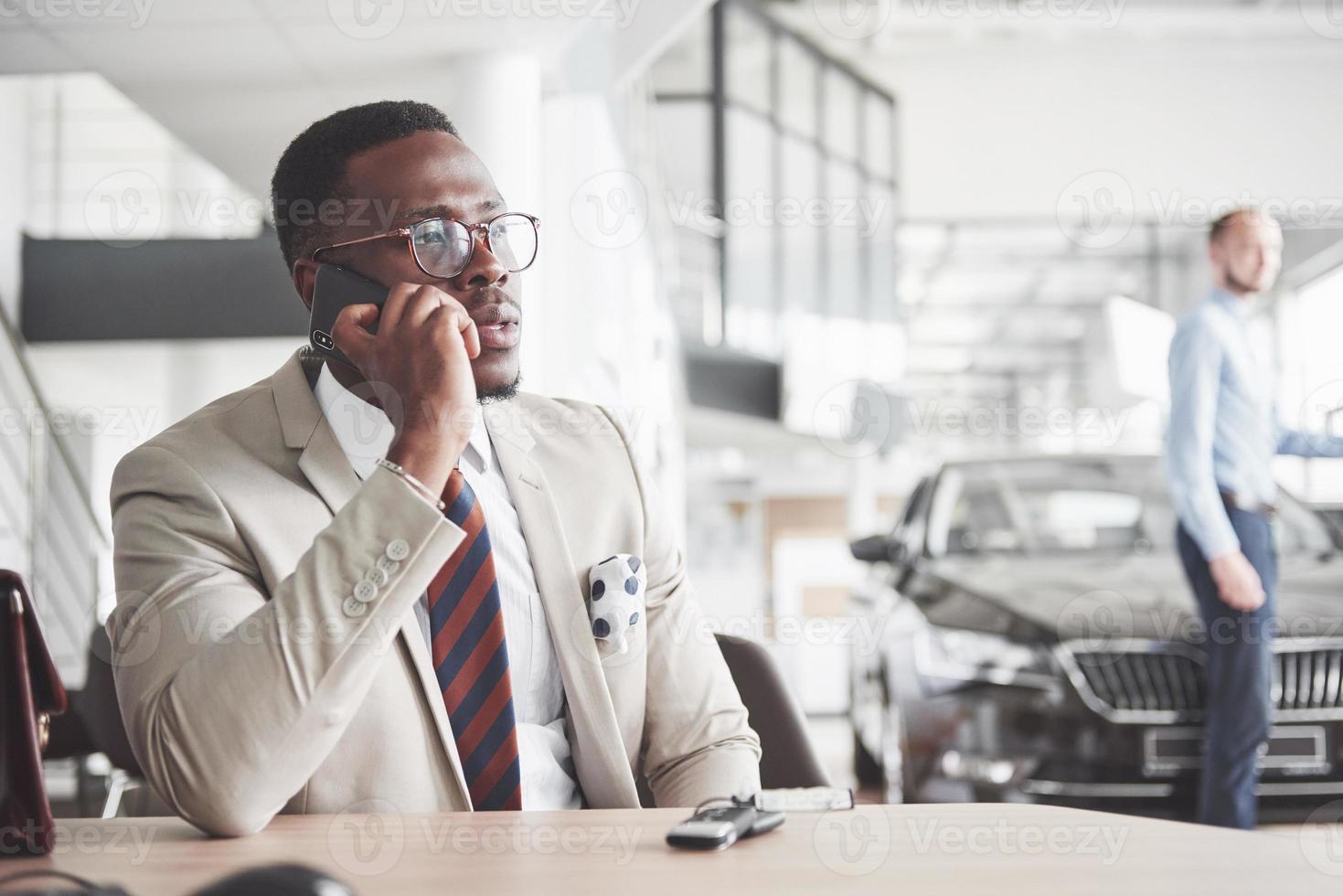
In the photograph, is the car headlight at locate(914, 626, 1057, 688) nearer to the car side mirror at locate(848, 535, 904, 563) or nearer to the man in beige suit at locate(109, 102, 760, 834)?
the car side mirror at locate(848, 535, 904, 563)

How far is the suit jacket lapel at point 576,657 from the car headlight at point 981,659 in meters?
1.78

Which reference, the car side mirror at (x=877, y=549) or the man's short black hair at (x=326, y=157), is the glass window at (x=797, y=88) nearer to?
the car side mirror at (x=877, y=549)

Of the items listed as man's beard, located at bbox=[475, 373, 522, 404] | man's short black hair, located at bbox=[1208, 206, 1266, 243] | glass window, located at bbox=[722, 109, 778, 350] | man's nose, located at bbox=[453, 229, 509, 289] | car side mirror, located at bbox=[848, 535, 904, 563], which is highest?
glass window, located at bbox=[722, 109, 778, 350]

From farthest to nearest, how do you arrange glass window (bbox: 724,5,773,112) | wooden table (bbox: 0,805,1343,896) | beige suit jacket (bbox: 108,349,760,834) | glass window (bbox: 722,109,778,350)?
glass window (bbox: 724,5,773,112) < glass window (bbox: 722,109,778,350) < beige suit jacket (bbox: 108,349,760,834) < wooden table (bbox: 0,805,1343,896)

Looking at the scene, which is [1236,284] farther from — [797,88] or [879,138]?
[879,138]

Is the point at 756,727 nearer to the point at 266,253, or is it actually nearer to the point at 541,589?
the point at 541,589

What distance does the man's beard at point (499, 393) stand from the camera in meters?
1.33

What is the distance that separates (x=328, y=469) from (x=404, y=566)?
0.27 metres

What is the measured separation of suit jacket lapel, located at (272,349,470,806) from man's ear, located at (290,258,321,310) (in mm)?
167

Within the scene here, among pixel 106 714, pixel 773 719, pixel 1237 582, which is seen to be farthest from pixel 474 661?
pixel 1237 582

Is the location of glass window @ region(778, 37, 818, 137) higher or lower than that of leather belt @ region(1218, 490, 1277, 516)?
higher

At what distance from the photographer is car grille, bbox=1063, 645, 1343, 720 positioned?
276 cm

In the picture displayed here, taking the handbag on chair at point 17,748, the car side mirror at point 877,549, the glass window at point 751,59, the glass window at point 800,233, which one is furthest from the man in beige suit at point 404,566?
the glass window at point 800,233

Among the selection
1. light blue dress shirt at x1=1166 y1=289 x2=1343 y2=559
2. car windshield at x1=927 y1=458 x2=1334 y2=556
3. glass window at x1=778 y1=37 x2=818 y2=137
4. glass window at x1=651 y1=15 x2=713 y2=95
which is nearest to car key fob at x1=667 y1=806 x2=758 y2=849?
light blue dress shirt at x1=1166 y1=289 x2=1343 y2=559
